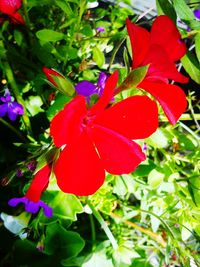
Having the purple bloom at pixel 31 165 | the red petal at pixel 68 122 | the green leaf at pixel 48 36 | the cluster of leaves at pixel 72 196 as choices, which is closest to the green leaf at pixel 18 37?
the cluster of leaves at pixel 72 196

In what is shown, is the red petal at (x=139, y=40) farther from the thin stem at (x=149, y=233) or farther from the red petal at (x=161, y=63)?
the thin stem at (x=149, y=233)

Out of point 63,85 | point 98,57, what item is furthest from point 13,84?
point 63,85

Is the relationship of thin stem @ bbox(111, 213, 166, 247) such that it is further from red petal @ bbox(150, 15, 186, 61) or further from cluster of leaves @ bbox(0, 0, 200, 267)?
red petal @ bbox(150, 15, 186, 61)

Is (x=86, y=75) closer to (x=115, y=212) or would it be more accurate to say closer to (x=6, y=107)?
(x=6, y=107)

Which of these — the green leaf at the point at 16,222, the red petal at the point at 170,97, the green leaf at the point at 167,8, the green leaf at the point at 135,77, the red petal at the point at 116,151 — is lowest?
the green leaf at the point at 16,222

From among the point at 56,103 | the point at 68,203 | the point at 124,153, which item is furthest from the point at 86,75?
the point at 124,153

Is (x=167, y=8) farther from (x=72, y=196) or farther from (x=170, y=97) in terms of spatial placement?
(x=72, y=196)
